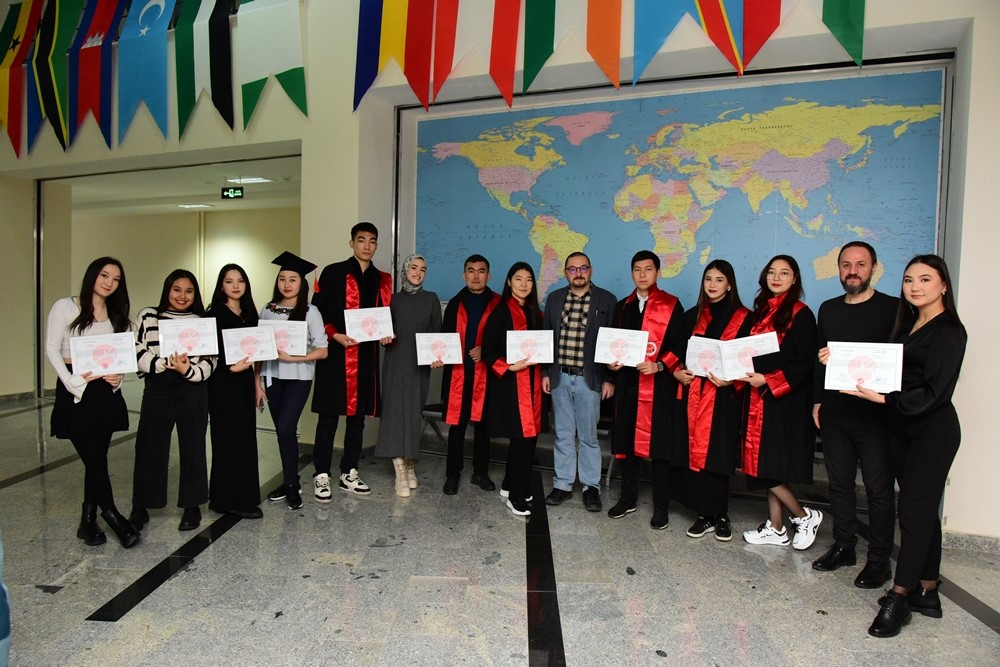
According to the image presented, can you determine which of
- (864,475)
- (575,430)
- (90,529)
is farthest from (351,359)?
(864,475)

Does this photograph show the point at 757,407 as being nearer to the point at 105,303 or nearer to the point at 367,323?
the point at 367,323

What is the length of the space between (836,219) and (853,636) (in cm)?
256

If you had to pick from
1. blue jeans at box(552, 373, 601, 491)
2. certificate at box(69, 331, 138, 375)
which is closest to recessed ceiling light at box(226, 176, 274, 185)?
certificate at box(69, 331, 138, 375)

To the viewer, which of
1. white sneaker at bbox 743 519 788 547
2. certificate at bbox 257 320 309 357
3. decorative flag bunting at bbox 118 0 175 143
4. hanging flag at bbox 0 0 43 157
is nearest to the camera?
white sneaker at bbox 743 519 788 547

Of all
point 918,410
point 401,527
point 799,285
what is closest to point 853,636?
point 918,410

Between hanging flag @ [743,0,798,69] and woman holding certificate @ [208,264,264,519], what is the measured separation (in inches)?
125

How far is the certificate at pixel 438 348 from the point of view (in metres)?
3.72

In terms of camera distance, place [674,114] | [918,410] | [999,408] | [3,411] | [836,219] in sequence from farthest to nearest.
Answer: [3,411] → [674,114] → [836,219] → [999,408] → [918,410]

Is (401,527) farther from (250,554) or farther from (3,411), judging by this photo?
(3,411)

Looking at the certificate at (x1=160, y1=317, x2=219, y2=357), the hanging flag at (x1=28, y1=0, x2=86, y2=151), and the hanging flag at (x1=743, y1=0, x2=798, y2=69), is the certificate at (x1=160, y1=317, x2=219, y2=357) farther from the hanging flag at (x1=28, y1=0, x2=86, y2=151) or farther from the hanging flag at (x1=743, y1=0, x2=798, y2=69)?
the hanging flag at (x1=28, y1=0, x2=86, y2=151)

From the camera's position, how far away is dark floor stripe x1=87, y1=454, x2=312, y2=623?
2354mm

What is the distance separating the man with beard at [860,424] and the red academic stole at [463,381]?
1.88 metres

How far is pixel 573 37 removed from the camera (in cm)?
403

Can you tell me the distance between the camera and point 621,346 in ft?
11.0
